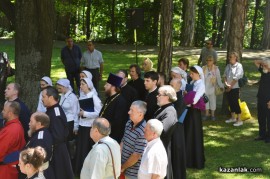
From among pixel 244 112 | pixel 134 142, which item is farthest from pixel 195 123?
pixel 244 112

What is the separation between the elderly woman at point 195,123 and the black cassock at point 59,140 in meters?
2.27

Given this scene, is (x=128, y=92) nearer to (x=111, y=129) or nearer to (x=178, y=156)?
(x=111, y=129)

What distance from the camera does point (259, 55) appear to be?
20.6 metres

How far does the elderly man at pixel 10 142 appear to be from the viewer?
16.6 feet

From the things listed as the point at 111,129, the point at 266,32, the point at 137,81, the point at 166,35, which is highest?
the point at 266,32

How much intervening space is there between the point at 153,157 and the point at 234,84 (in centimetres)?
584

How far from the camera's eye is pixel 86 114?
20.9 ft

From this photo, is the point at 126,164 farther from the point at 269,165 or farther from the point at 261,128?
the point at 261,128

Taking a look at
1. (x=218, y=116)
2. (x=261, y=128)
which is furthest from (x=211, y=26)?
(x=261, y=128)

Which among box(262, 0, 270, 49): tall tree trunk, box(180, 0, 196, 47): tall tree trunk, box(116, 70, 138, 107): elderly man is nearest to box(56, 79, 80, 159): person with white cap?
box(116, 70, 138, 107): elderly man

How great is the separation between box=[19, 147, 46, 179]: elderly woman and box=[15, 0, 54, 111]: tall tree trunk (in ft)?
17.2

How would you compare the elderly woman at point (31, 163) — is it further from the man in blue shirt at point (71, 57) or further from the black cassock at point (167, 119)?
the man in blue shirt at point (71, 57)

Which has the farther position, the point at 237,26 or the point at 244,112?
the point at 237,26

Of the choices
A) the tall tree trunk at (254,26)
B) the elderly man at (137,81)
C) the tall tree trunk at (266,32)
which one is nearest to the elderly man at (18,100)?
the elderly man at (137,81)
